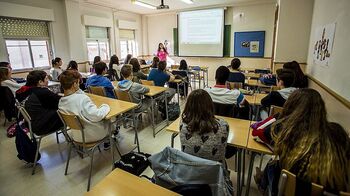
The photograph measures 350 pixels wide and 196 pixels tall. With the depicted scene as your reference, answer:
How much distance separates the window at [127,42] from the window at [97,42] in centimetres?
79

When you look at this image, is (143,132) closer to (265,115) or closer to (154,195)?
(265,115)

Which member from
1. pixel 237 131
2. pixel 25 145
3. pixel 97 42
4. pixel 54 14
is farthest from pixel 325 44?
pixel 97 42

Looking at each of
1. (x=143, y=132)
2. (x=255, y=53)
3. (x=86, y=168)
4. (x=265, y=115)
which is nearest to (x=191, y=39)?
(x=255, y=53)

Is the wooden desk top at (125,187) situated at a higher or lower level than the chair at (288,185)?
lower

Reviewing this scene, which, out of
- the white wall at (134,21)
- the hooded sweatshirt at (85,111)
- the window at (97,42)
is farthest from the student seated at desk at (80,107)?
the white wall at (134,21)

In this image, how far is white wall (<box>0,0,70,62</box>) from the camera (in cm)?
468

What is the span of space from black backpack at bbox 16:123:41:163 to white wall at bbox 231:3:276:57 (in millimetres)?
7135

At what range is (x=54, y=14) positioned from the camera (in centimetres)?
555

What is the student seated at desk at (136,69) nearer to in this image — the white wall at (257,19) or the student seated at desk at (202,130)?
the student seated at desk at (202,130)

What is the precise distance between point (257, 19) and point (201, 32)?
7.00ft

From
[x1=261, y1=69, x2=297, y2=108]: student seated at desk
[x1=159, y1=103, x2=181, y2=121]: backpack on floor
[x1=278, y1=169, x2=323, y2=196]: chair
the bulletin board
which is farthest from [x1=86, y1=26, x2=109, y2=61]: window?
[x1=278, y1=169, x2=323, y2=196]: chair

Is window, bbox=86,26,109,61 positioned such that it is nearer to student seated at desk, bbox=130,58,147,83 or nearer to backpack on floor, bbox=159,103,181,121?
student seated at desk, bbox=130,58,147,83

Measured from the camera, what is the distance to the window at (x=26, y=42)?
478 centimetres

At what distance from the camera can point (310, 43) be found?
13.5 feet
